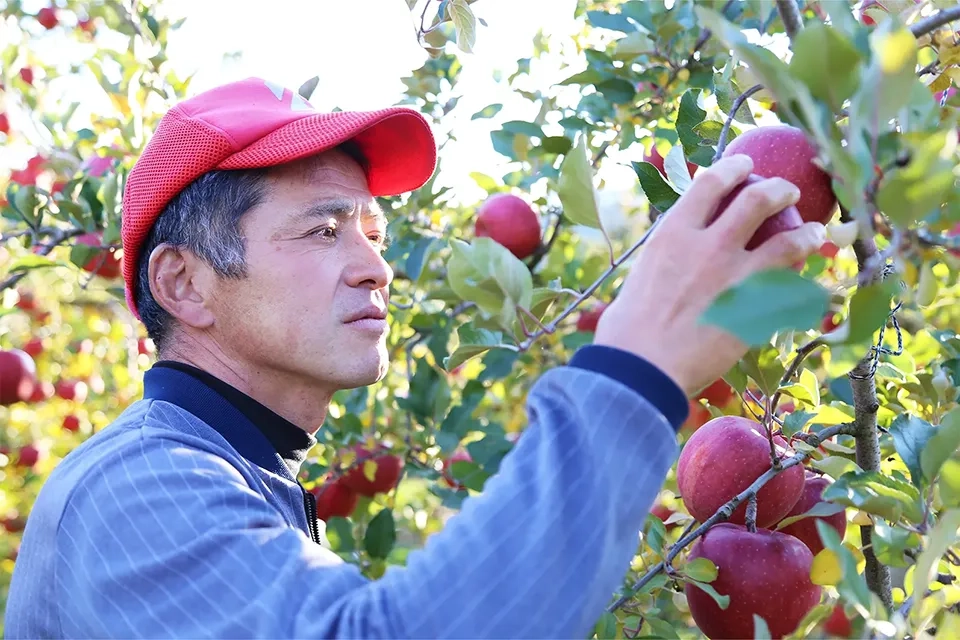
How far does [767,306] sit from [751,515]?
2.03 feet

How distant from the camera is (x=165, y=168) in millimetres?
1348

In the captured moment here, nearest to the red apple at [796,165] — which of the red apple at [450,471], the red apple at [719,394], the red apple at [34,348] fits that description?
→ the red apple at [719,394]

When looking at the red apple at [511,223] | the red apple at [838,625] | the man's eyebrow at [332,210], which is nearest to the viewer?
the man's eyebrow at [332,210]

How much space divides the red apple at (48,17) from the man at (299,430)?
247 cm

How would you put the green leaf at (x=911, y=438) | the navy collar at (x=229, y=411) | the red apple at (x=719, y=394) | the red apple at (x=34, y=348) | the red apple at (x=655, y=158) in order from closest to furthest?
the green leaf at (x=911, y=438)
the navy collar at (x=229, y=411)
the red apple at (x=655, y=158)
the red apple at (x=719, y=394)
the red apple at (x=34, y=348)

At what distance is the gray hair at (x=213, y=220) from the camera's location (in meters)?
1.28

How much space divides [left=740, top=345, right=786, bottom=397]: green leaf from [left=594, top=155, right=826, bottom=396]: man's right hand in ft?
0.96

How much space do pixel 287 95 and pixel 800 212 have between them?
78 cm

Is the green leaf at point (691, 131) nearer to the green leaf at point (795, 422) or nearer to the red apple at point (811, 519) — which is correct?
the green leaf at point (795, 422)

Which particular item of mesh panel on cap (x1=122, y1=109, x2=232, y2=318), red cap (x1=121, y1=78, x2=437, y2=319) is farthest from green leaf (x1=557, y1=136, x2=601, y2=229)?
mesh panel on cap (x1=122, y1=109, x2=232, y2=318)

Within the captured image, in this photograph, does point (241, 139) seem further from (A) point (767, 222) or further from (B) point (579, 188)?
(A) point (767, 222)

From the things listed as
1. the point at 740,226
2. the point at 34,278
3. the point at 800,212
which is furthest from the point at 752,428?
the point at 34,278

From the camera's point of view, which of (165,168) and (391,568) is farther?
(165,168)

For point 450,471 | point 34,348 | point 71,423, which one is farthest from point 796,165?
point 34,348
